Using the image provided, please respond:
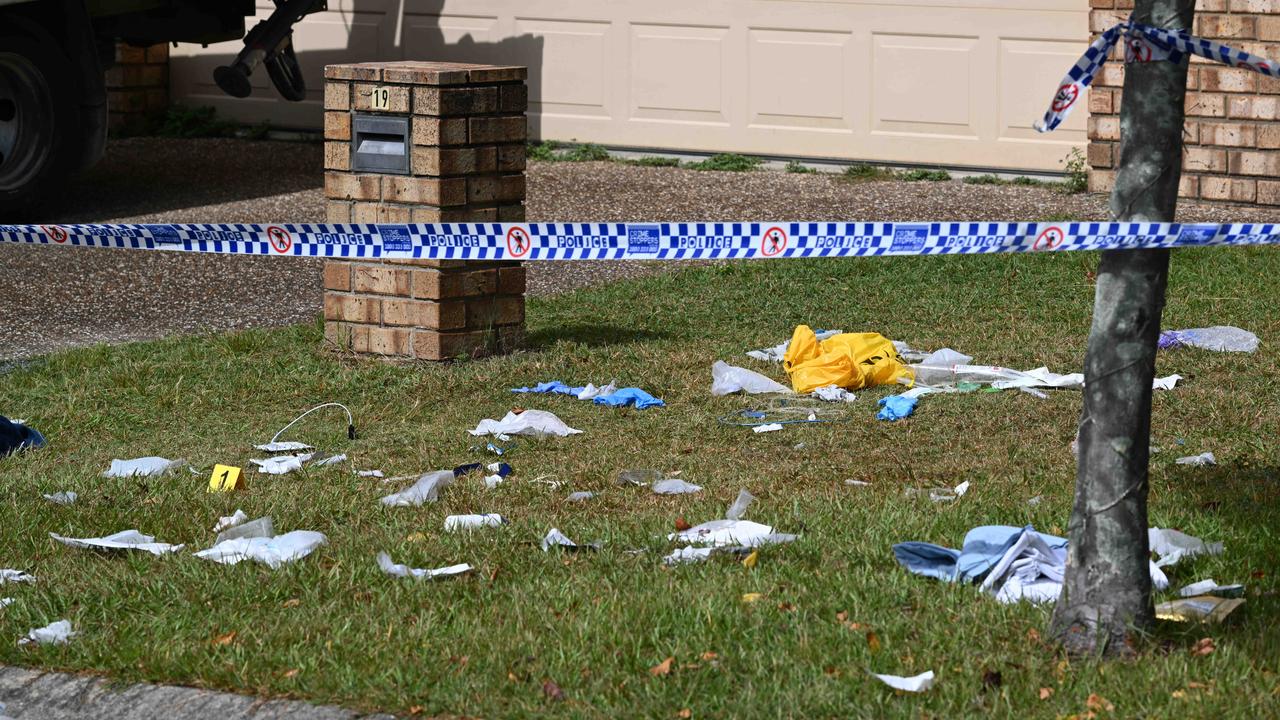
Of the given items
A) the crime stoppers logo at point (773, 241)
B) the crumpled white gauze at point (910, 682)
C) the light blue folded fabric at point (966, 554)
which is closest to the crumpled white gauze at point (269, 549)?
the crime stoppers logo at point (773, 241)

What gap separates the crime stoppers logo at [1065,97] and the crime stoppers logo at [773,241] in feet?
3.19

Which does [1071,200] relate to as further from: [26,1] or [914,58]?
[26,1]

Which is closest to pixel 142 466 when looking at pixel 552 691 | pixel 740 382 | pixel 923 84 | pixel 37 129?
pixel 740 382

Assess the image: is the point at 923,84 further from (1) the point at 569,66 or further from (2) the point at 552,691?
(2) the point at 552,691

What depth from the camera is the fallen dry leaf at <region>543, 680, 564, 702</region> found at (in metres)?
3.58

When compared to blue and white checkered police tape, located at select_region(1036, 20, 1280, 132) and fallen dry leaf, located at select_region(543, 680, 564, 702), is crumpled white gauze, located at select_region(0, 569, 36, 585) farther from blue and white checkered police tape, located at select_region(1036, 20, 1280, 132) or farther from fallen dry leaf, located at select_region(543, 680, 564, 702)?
blue and white checkered police tape, located at select_region(1036, 20, 1280, 132)

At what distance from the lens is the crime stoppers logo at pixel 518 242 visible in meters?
5.36

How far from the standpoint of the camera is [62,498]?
5223 mm

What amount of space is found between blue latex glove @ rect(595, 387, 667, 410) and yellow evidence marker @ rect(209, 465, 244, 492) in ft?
5.36

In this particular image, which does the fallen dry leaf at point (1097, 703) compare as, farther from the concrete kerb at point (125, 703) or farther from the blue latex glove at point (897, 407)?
the blue latex glove at point (897, 407)

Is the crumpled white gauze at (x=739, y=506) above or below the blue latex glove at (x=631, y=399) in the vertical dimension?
below

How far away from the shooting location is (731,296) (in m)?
A: 8.73

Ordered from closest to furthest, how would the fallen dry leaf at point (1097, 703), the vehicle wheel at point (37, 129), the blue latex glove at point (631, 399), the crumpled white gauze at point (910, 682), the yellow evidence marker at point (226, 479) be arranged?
the fallen dry leaf at point (1097, 703) → the crumpled white gauze at point (910, 682) → the yellow evidence marker at point (226, 479) → the blue latex glove at point (631, 399) → the vehicle wheel at point (37, 129)

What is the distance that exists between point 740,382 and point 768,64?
254 inches
